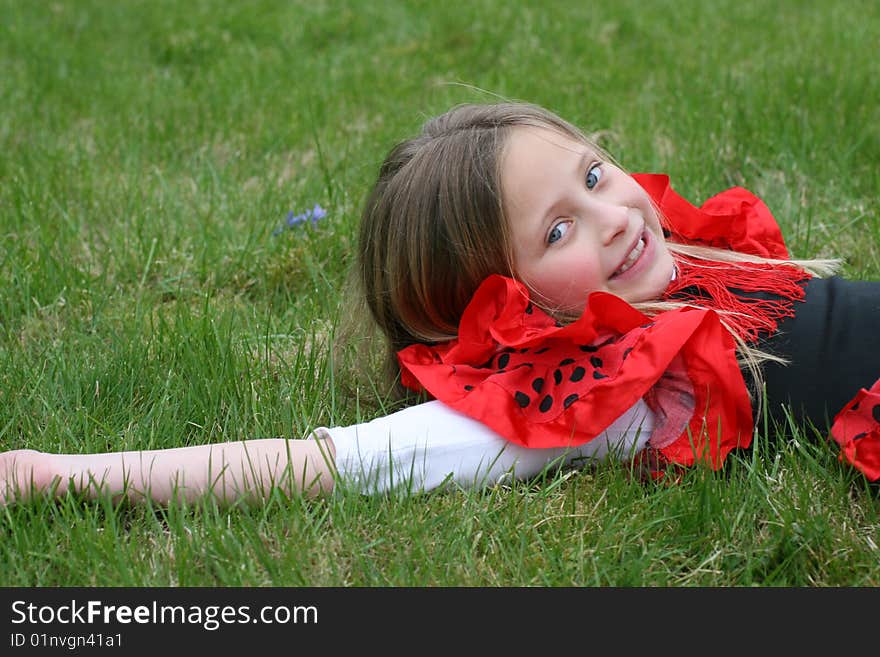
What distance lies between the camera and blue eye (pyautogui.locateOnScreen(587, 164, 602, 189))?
2178 millimetres

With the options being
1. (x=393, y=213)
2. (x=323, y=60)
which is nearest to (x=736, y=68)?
(x=323, y=60)

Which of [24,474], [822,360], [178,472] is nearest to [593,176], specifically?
[822,360]

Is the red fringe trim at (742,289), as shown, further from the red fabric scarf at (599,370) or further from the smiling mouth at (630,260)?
the smiling mouth at (630,260)

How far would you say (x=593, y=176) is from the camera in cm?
219

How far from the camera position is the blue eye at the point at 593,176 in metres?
2.18

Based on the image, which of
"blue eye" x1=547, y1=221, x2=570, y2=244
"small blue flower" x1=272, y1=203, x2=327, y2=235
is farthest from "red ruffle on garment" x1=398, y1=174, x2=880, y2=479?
"small blue flower" x1=272, y1=203, x2=327, y2=235

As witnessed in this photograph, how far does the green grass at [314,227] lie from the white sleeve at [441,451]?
0.04m

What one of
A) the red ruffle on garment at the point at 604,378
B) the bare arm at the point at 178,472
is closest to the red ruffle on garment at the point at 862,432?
the red ruffle on garment at the point at 604,378

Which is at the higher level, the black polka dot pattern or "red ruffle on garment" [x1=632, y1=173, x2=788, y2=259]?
"red ruffle on garment" [x1=632, y1=173, x2=788, y2=259]

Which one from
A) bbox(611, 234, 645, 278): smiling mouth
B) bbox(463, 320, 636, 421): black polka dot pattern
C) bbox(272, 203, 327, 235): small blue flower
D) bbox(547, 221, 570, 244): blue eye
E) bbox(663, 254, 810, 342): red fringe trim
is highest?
bbox(547, 221, 570, 244): blue eye

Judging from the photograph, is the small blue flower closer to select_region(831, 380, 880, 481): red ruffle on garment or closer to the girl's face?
the girl's face

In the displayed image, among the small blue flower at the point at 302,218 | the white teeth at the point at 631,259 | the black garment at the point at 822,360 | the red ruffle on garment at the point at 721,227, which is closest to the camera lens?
the black garment at the point at 822,360

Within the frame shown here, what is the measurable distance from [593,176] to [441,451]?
25.8 inches

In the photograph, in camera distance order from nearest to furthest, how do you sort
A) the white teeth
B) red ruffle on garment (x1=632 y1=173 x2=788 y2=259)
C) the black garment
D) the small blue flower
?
the black garment < the white teeth < red ruffle on garment (x1=632 y1=173 x2=788 y2=259) < the small blue flower
